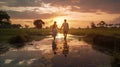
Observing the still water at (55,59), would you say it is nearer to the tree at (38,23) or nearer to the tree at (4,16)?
the tree at (4,16)

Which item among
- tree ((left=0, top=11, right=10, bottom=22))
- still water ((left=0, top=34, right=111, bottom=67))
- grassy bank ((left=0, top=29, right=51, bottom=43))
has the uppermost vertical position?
tree ((left=0, top=11, right=10, bottom=22))

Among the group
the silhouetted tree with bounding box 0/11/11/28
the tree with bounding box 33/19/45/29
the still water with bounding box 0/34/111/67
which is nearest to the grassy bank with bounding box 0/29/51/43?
the still water with bounding box 0/34/111/67

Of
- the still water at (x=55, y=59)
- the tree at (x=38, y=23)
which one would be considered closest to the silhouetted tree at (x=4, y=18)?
the tree at (x=38, y=23)

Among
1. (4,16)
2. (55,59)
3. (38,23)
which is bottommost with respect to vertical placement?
(38,23)

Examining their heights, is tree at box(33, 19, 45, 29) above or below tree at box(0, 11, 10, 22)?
below

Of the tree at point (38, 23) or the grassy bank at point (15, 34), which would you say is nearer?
the grassy bank at point (15, 34)

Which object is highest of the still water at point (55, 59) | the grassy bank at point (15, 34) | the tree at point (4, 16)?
the tree at point (4, 16)

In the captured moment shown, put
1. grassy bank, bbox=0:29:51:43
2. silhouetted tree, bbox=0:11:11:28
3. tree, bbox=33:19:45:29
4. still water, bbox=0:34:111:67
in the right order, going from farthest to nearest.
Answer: tree, bbox=33:19:45:29
silhouetted tree, bbox=0:11:11:28
grassy bank, bbox=0:29:51:43
still water, bbox=0:34:111:67

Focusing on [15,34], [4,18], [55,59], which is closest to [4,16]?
[4,18]

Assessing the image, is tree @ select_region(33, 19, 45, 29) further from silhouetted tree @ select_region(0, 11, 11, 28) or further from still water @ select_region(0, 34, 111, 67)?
still water @ select_region(0, 34, 111, 67)

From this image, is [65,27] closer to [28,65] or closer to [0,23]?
[28,65]

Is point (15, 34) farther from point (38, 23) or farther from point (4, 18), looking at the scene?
point (38, 23)

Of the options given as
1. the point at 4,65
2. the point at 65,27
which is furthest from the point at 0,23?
the point at 4,65

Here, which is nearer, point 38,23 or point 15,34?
point 15,34
